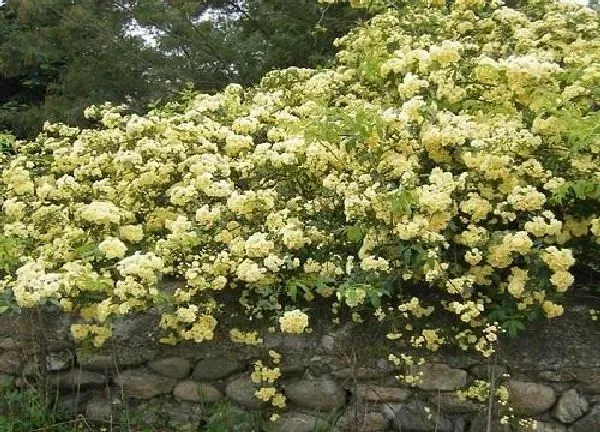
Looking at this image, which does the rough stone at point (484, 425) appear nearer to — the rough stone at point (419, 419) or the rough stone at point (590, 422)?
the rough stone at point (419, 419)

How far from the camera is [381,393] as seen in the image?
145 inches

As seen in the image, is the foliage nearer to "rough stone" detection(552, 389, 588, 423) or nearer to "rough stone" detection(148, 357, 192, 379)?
"rough stone" detection(148, 357, 192, 379)

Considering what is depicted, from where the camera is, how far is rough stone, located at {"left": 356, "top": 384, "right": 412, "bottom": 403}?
366cm

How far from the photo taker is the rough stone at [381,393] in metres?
3.66

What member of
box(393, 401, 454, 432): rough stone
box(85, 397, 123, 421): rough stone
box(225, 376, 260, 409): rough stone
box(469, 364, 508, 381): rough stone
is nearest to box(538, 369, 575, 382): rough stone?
box(469, 364, 508, 381): rough stone

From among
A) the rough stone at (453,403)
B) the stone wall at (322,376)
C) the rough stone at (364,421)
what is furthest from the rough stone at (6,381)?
the rough stone at (453,403)

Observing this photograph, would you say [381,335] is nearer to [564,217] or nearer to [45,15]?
[564,217]

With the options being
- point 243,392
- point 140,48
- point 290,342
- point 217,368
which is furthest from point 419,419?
point 140,48

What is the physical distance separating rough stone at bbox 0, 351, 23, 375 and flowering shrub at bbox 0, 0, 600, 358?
443mm

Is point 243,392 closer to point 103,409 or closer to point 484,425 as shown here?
point 103,409

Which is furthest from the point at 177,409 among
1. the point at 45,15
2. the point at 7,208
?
the point at 45,15

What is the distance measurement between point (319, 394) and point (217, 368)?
56 centimetres

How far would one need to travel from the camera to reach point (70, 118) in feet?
31.7

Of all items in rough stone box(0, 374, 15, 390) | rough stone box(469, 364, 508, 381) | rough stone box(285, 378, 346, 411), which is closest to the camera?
rough stone box(469, 364, 508, 381)
